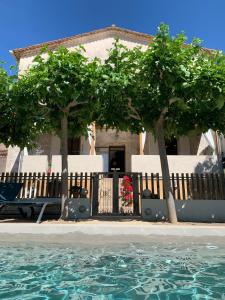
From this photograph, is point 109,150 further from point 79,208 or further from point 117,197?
point 79,208

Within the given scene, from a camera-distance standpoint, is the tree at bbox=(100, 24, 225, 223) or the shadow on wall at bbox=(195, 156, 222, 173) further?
the shadow on wall at bbox=(195, 156, 222, 173)

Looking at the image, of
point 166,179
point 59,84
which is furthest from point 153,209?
point 59,84

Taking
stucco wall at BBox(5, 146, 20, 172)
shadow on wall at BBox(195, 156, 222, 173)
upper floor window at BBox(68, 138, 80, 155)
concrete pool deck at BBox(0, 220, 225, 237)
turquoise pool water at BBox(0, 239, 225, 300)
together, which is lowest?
turquoise pool water at BBox(0, 239, 225, 300)

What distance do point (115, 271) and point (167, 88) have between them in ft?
21.3

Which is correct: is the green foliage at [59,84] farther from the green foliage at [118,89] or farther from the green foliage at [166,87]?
the green foliage at [166,87]

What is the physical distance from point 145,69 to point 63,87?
299 cm

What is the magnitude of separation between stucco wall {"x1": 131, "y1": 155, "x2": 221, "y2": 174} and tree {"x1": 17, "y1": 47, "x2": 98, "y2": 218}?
256 inches

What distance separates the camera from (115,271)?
16.4 feet

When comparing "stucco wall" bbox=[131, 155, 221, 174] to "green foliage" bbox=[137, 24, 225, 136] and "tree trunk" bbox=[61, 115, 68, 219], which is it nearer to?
"green foliage" bbox=[137, 24, 225, 136]

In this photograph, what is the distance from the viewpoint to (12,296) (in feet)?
12.9

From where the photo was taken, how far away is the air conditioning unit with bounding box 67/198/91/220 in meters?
10.0

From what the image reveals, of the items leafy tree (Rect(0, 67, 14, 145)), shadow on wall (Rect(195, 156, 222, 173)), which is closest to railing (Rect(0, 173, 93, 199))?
leafy tree (Rect(0, 67, 14, 145))

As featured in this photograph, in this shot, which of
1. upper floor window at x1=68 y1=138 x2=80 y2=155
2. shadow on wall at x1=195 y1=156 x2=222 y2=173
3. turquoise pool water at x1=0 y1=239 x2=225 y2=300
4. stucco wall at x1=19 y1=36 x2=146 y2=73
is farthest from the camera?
stucco wall at x1=19 y1=36 x2=146 y2=73

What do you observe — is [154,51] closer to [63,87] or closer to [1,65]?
[63,87]
